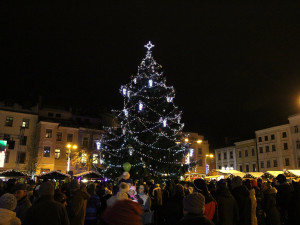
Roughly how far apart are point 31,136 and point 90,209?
137ft

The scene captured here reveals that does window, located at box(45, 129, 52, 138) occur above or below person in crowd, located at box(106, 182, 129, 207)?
above

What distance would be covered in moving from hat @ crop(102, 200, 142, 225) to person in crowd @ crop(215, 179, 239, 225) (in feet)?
14.2

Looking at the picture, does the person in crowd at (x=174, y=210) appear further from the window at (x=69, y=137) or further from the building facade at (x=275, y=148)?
the building facade at (x=275, y=148)

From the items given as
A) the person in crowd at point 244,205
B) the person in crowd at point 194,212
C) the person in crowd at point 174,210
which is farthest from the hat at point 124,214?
the person in crowd at point 244,205

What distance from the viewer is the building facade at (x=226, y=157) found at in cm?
6336

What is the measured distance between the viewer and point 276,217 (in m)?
8.89

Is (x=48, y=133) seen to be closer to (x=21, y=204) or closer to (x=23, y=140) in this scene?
(x=23, y=140)

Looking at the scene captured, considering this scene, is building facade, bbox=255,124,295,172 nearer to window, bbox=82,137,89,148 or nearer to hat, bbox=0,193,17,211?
window, bbox=82,137,89,148

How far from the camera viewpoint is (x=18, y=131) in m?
44.5

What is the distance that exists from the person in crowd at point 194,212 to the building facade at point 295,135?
165ft

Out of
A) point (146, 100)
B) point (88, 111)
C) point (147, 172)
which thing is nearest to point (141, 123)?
point (146, 100)

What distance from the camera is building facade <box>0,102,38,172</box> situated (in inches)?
1692

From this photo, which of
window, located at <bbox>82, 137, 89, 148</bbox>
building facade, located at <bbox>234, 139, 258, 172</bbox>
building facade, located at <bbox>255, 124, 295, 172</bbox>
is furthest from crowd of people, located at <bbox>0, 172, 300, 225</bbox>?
building facade, located at <bbox>234, 139, 258, 172</bbox>

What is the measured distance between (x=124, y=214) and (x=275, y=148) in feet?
184
